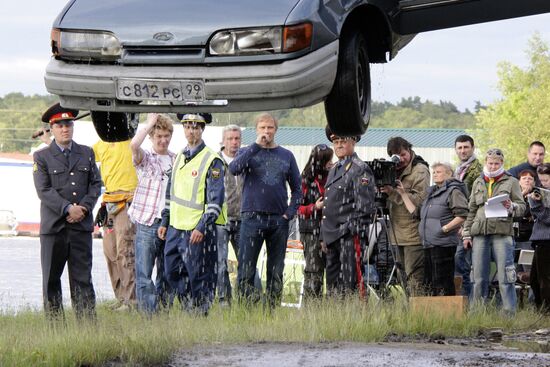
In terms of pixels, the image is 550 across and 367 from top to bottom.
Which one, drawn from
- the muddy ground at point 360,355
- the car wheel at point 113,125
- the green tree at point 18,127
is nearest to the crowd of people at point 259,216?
the muddy ground at point 360,355

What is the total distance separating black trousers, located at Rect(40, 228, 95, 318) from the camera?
11578 millimetres

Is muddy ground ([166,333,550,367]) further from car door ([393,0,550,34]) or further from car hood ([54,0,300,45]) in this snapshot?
car hood ([54,0,300,45])

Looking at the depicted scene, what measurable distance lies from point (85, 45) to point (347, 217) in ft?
15.6

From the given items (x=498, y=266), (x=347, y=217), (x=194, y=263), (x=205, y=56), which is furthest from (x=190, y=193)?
(x=205, y=56)

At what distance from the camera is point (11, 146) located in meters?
113

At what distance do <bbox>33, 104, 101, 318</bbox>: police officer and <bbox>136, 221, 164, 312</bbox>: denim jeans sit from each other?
649mm

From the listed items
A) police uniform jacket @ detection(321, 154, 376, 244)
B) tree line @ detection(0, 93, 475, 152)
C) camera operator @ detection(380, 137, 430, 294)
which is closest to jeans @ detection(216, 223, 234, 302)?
police uniform jacket @ detection(321, 154, 376, 244)

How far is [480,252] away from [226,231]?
2.65 metres

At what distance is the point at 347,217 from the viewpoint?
12.1 metres

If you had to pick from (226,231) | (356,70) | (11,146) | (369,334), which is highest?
(11,146)

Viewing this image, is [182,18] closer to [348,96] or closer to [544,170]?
[348,96]

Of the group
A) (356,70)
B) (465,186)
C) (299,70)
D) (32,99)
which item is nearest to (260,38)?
A: (299,70)

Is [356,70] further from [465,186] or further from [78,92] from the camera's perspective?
[465,186]

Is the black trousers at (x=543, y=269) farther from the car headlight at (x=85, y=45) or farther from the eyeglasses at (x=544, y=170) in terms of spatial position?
the car headlight at (x=85, y=45)
